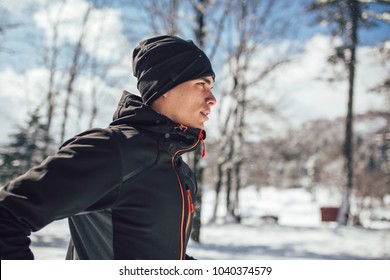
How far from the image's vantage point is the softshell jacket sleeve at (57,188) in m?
0.75

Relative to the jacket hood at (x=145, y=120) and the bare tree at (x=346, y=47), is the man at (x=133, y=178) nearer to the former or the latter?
the jacket hood at (x=145, y=120)

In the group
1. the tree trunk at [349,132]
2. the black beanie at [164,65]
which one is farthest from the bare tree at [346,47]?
the black beanie at [164,65]

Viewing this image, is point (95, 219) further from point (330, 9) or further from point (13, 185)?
point (330, 9)

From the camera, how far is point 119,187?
891 millimetres

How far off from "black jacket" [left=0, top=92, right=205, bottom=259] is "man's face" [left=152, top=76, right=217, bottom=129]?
0.17ft

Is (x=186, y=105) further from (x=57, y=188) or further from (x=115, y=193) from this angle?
(x=57, y=188)

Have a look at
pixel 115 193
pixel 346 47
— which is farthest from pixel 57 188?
pixel 346 47

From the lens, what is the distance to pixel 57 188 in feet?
2.56

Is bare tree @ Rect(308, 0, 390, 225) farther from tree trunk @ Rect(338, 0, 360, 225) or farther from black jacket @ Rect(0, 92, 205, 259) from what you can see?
black jacket @ Rect(0, 92, 205, 259)

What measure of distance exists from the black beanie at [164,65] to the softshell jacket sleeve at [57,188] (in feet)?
1.19

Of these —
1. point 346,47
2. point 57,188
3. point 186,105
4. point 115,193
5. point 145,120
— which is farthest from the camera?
point 346,47

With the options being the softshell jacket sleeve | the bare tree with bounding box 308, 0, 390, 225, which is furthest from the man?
the bare tree with bounding box 308, 0, 390, 225

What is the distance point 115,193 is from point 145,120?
27 cm

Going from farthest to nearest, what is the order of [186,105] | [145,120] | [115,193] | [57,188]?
[186,105]
[145,120]
[115,193]
[57,188]
